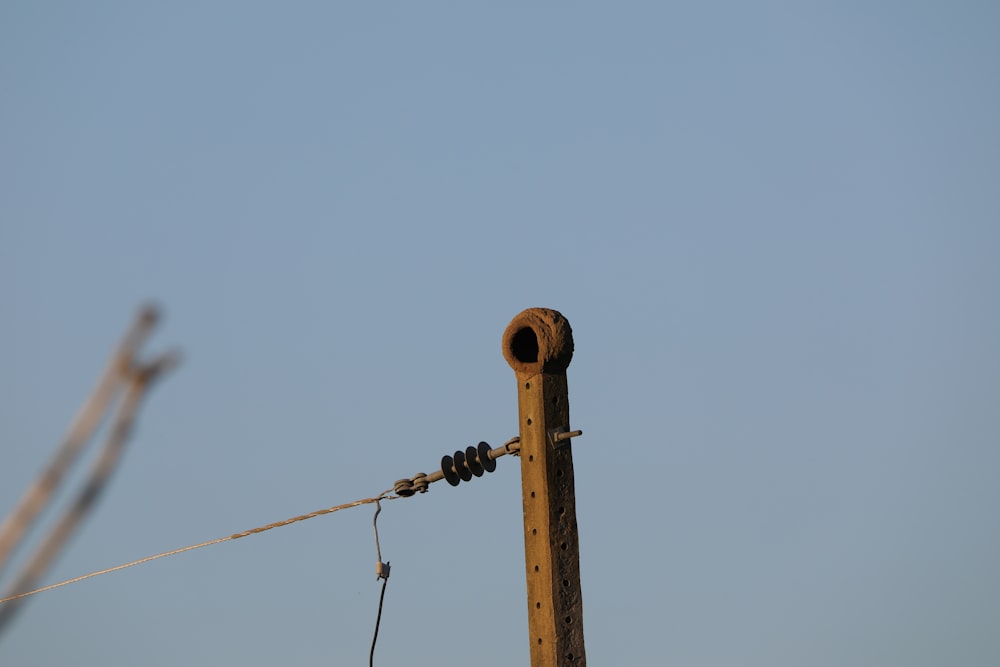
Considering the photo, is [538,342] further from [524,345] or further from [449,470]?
[449,470]

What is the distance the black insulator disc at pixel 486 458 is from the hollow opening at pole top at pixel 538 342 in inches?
16.5

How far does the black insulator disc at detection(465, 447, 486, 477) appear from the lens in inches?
258

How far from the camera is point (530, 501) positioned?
20.6 ft

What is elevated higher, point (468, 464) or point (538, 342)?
point (538, 342)

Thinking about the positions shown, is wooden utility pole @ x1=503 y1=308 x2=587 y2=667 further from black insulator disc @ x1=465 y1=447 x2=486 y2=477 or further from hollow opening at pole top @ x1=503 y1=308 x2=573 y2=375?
black insulator disc @ x1=465 y1=447 x2=486 y2=477

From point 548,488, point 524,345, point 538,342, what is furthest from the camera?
point 524,345

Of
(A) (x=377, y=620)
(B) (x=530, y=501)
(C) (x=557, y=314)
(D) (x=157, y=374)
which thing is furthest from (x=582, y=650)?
(D) (x=157, y=374)

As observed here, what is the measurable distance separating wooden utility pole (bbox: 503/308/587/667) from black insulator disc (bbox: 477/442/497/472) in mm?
261

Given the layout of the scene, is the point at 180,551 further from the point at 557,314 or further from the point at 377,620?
the point at 557,314

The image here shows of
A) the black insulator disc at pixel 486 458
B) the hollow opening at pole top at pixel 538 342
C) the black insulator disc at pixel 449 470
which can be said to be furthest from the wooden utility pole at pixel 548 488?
the black insulator disc at pixel 449 470

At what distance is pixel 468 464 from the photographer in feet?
21.6

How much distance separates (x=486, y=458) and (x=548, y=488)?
1.56 feet

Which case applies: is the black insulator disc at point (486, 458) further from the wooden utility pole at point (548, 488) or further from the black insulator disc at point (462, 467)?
the wooden utility pole at point (548, 488)

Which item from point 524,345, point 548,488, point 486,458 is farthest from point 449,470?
point 524,345
